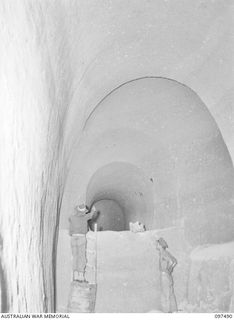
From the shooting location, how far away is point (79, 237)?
17.9 feet

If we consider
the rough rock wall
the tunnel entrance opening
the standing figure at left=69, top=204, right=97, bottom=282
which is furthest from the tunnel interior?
the tunnel entrance opening

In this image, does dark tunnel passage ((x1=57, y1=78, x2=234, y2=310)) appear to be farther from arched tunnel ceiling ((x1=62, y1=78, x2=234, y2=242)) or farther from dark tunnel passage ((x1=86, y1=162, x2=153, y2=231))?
dark tunnel passage ((x1=86, y1=162, x2=153, y2=231))

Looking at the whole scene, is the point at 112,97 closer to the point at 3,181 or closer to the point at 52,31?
the point at 52,31

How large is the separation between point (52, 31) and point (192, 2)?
183 cm

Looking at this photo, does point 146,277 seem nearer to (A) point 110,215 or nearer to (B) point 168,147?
(B) point 168,147

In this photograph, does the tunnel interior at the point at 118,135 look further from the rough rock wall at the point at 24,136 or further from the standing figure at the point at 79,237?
the standing figure at the point at 79,237

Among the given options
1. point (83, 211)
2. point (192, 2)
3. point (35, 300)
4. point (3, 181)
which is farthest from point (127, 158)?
point (3, 181)

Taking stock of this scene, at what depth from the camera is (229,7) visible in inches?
161

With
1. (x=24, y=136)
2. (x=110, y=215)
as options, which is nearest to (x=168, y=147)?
(x=24, y=136)

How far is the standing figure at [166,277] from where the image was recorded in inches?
221

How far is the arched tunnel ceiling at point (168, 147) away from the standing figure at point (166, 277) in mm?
538

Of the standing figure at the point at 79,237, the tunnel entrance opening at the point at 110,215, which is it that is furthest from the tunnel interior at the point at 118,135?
the tunnel entrance opening at the point at 110,215

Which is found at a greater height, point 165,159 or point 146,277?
point 165,159

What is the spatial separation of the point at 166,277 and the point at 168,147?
2.03 m
